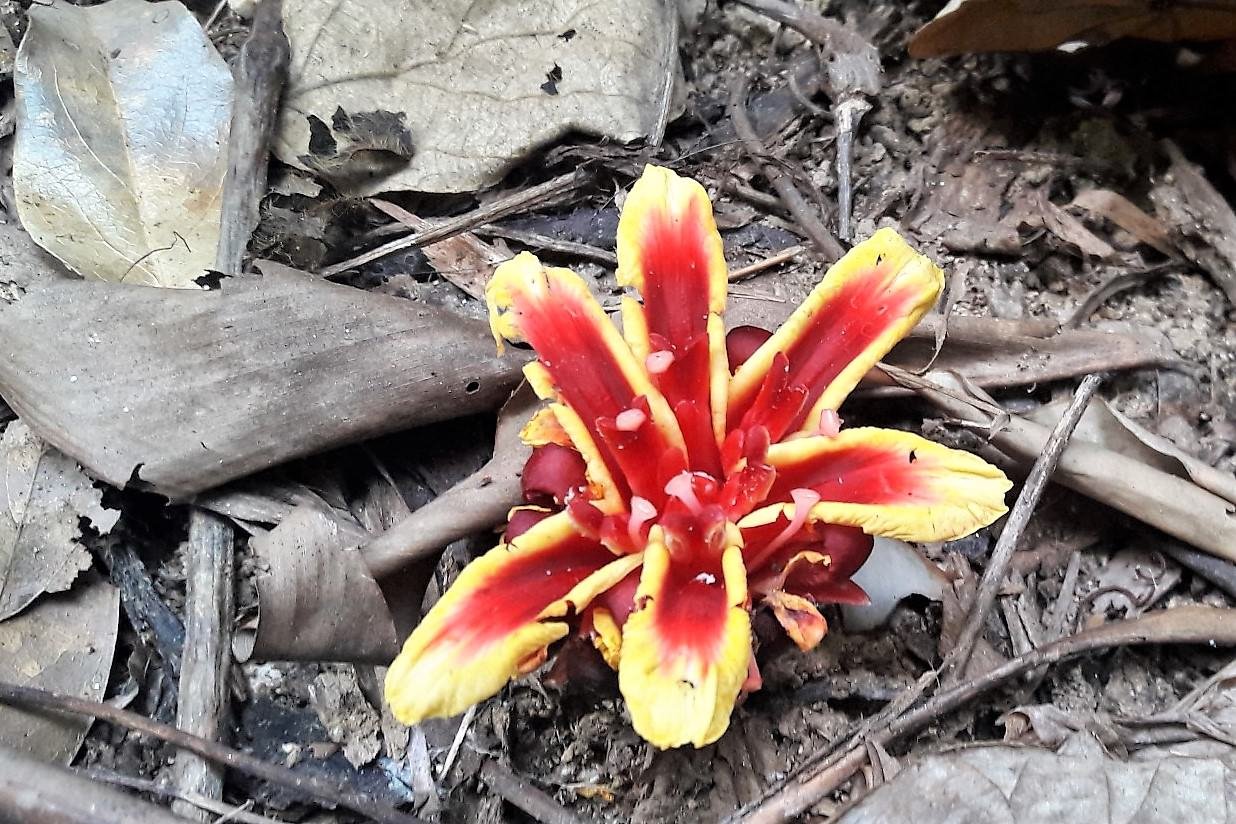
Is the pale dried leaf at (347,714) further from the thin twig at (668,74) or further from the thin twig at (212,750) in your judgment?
the thin twig at (668,74)

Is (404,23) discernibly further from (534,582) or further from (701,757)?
(701,757)

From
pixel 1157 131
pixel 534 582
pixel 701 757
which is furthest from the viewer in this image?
pixel 1157 131

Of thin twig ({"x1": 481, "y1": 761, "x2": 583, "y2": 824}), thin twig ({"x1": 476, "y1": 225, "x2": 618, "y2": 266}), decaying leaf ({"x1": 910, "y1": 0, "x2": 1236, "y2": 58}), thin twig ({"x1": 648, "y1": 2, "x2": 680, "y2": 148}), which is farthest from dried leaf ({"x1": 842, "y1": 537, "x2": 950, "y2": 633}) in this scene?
decaying leaf ({"x1": 910, "y1": 0, "x2": 1236, "y2": 58})

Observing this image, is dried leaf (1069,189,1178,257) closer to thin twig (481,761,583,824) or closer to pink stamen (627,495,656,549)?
pink stamen (627,495,656,549)

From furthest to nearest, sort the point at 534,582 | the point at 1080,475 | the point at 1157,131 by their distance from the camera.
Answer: the point at 1157,131 < the point at 1080,475 < the point at 534,582

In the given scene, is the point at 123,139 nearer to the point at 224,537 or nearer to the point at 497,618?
the point at 224,537

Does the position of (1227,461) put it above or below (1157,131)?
below

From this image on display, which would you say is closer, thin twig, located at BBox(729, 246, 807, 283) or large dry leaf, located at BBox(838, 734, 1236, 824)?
large dry leaf, located at BBox(838, 734, 1236, 824)

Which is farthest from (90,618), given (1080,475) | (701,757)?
(1080,475)
